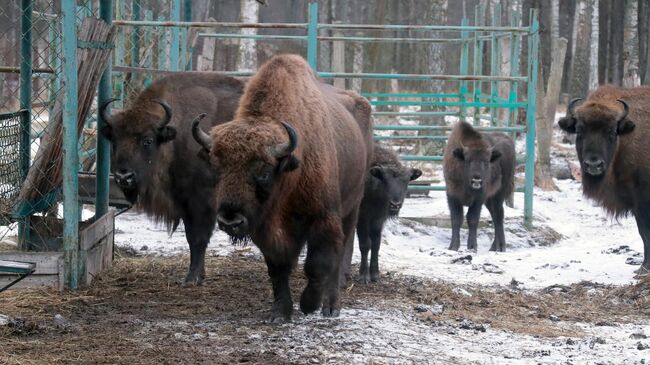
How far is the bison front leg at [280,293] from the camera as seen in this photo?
664 centimetres

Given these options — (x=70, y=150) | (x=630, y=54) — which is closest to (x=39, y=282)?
(x=70, y=150)

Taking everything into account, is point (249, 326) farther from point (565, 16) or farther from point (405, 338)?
point (565, 16)

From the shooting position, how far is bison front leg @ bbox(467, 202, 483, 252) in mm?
12344

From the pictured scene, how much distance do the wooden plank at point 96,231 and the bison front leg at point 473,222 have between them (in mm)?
5113

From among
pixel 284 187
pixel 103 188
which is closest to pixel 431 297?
pixel 284 187

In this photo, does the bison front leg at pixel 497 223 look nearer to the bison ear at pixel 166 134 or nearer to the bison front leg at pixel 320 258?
the bison ear at pixel 166 134

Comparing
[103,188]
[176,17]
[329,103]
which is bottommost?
[103,188]

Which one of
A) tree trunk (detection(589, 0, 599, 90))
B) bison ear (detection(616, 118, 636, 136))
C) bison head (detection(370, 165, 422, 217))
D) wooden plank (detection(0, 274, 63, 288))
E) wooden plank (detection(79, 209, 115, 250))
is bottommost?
wooden plank (detection(0, 274, 63, 288))

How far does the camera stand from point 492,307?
25.8ft

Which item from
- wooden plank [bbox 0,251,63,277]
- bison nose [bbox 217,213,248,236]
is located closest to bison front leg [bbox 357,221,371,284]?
wooden plank [bbox 0,251,63,277]

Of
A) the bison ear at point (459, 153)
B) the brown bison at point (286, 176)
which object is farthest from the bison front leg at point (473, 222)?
the brown bison at point (286, 176)

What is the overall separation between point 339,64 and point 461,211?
7688mm

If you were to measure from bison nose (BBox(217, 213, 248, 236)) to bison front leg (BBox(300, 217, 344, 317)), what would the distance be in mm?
780

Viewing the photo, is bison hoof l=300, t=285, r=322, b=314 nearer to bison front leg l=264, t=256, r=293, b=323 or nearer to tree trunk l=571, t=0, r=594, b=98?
bison front leg l=264, t=256, r=293, b=323
